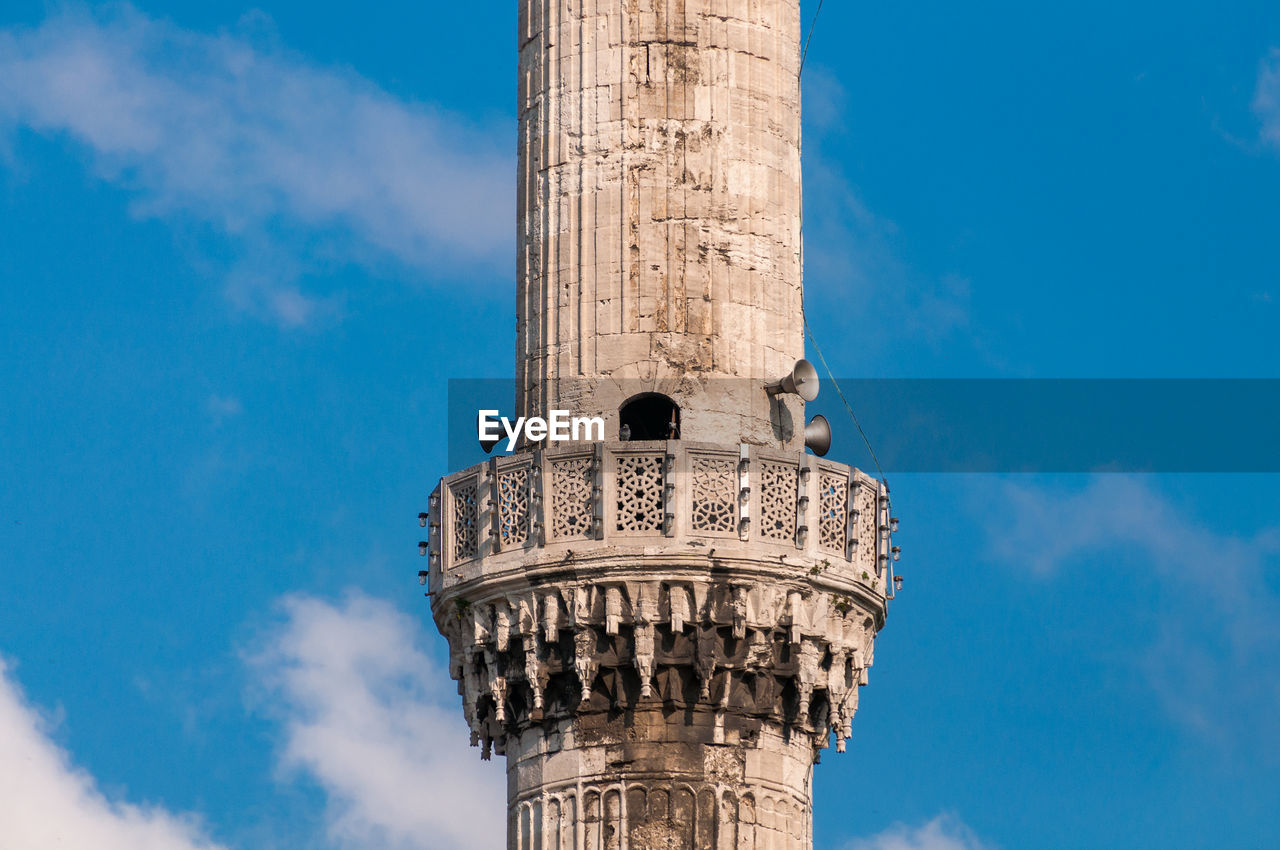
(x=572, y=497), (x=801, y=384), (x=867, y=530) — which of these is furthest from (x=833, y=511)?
(x=572, y=497)

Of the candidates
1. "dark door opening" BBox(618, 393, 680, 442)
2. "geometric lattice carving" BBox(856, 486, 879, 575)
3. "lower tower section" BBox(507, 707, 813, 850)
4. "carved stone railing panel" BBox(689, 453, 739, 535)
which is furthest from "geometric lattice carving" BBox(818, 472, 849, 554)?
"lower tower section" BBox(507, 707, 813, 850)

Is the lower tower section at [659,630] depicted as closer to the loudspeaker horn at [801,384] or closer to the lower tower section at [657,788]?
the lower tower section at [657,788]

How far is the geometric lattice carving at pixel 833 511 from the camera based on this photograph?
34125 millimetres

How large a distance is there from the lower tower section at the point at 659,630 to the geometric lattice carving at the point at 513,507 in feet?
0.07

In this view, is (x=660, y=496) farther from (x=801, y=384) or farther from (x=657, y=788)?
(x=657, y=788)

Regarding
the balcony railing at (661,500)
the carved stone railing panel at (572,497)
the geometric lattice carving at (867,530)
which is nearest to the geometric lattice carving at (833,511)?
the balcony railing at (661,500)

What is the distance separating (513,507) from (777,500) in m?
2.85

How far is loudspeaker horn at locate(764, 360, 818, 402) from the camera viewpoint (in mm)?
34406

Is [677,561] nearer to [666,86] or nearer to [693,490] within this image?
[693,490]

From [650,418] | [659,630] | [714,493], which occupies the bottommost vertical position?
[659,630]

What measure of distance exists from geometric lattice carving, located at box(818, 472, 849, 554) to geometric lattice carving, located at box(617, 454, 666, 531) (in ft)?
6.22

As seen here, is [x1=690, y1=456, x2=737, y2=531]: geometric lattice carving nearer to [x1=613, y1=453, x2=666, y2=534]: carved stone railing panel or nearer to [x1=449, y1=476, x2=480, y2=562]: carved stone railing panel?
[x1=613, y1=453, x2=666, y2=534]: carved stone railing panel

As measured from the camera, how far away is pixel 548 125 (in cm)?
→ 3553

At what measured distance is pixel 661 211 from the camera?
113ft
